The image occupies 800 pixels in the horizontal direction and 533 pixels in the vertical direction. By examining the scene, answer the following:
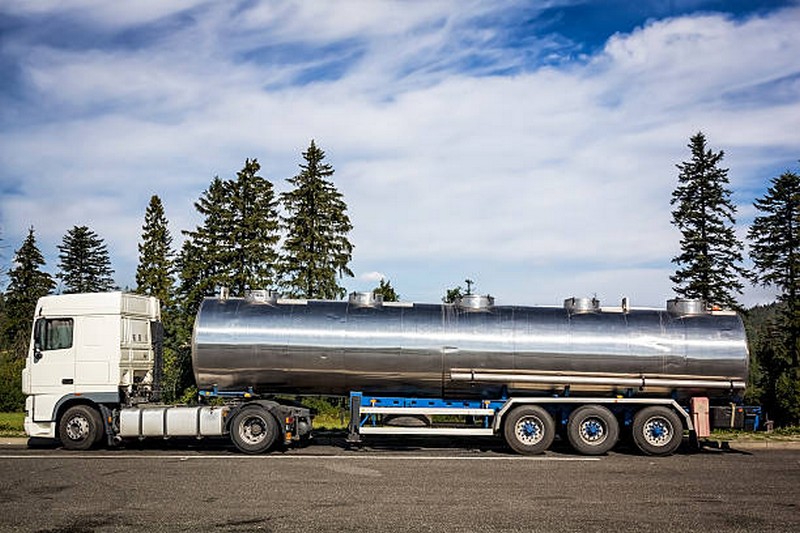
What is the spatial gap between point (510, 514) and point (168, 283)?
4885 centimetres

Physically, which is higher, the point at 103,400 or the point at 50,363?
the point at 50,363

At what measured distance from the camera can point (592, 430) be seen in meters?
16.3

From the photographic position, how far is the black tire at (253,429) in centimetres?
1627

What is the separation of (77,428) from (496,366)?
9291 millimetres

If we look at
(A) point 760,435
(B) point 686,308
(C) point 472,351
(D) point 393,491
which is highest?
(B) point 686,308

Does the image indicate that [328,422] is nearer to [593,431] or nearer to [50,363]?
[50,363]

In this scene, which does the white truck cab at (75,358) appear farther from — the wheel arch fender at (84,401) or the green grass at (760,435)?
the green grass at (760,435)

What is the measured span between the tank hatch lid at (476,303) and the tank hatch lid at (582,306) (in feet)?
5.68

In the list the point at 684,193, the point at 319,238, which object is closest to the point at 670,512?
the point at 319,238

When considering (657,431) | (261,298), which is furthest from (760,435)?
(261,298)

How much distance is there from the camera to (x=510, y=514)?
10.1 metres

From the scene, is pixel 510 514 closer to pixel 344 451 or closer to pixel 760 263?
pixel 344 451

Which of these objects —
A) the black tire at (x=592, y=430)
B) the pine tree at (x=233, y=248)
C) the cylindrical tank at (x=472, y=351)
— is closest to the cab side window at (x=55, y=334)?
the cylindrical tank at (x=472, y=351)

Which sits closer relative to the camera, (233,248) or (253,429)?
(253,429)
